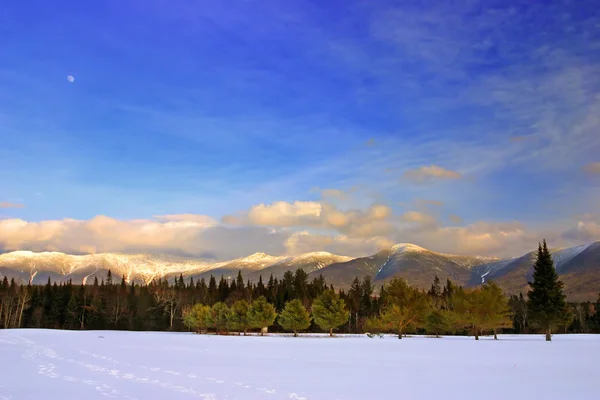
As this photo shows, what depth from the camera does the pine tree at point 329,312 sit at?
317 feet

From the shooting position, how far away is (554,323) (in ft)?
251

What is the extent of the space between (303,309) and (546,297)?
43125mm

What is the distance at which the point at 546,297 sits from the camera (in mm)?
79250

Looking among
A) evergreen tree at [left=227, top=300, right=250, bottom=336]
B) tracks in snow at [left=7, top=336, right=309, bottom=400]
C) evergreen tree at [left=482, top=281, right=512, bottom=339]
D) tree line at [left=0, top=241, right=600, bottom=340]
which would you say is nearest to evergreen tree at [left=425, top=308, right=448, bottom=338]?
tree line at [left=0, top=241, right=600, bottom=340]

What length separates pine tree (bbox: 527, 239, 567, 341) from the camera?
7712 centimetres

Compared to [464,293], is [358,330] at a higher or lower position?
lower

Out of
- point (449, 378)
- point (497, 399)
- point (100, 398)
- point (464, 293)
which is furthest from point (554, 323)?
point (100, 398)

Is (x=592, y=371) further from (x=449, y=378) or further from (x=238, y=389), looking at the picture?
(x=238, y=389)

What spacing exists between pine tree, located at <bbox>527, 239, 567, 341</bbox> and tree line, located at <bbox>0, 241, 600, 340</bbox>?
0.14 m

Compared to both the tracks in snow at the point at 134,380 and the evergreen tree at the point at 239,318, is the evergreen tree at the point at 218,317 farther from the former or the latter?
the tracks in snow at the point at 134,380

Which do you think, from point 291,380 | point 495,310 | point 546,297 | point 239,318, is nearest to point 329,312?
point 239,318

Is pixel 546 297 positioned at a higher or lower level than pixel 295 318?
higher

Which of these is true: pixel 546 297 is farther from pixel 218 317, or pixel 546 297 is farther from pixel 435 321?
pixel 218 317

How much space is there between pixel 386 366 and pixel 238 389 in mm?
13091
